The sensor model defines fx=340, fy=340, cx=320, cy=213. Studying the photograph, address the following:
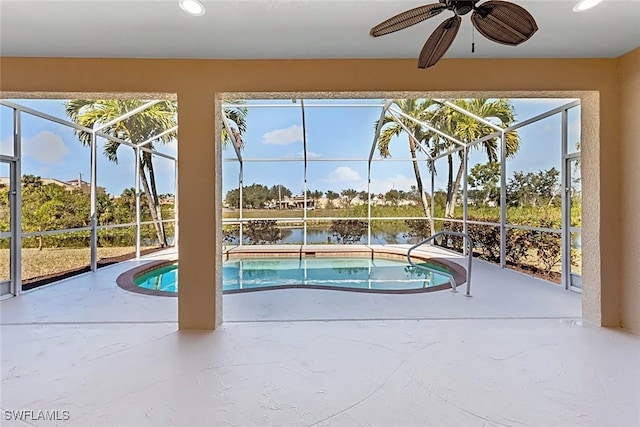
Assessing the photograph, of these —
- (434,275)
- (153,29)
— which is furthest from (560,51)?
(434,275)

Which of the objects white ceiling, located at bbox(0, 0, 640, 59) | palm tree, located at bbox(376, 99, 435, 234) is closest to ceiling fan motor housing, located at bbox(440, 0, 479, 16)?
white ceiling, located at bbox(0, 0, 640, 59)

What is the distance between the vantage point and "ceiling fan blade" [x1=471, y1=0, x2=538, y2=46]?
1965 mm

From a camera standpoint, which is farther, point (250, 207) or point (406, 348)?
point (250, 207)

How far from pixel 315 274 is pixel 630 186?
5.52 meters

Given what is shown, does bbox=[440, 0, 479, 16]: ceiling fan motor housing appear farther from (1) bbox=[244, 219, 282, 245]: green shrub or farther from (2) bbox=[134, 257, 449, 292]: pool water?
(1) bbox=[244, 219, 282, 245]: green shrub

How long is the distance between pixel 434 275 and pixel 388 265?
1.61 metres

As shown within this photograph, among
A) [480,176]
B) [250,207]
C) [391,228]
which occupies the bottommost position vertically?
[391,228]

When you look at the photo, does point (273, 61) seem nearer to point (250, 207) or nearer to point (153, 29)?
point (153, 29)

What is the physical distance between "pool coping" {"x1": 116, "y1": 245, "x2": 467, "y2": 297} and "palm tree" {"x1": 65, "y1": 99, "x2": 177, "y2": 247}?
2.33 metres

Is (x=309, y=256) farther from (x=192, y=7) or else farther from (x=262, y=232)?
(x=192, y=7)

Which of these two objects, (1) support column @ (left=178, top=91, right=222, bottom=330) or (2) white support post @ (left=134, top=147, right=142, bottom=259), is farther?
(2) white support post @ (left=134, top=147, right=142, bottom=259)

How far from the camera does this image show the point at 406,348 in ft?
10.00

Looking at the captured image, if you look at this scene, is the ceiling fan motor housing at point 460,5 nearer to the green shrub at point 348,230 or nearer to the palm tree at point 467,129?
the palm tree at point 467,129

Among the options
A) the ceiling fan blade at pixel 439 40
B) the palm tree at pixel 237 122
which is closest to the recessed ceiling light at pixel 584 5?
the ceiling fan blade at pixel 439 40
